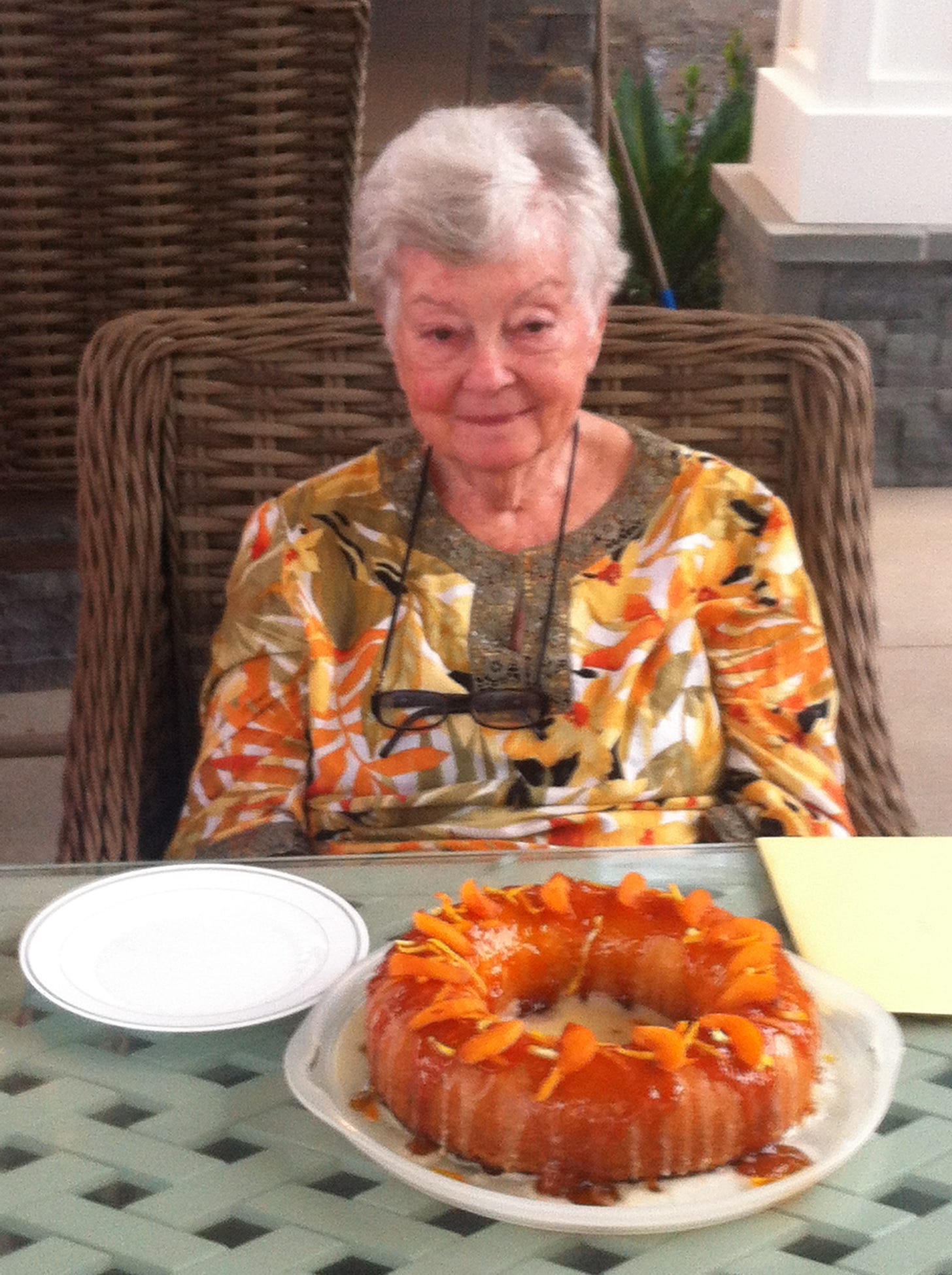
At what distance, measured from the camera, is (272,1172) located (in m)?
0.94

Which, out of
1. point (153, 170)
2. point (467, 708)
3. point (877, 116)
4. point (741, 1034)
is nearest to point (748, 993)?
point (741, 1034)

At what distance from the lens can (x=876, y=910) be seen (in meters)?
1.20

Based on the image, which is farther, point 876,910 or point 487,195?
point 487,195

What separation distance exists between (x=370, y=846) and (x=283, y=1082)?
63cm

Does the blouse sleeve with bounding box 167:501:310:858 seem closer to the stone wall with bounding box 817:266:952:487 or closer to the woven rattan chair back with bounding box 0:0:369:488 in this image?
the woven rattan chair back with bounding box 0:0:369:488

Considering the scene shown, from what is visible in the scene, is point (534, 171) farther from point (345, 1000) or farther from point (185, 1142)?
point (185, 1142)

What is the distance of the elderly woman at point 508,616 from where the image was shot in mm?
1632

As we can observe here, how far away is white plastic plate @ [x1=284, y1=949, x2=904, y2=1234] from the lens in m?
0.88

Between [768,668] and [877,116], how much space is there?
8.72 feet

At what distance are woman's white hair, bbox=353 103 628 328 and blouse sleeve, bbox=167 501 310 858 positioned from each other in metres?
0.32

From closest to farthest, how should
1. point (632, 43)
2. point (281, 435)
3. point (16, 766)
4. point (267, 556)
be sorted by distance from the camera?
→ point (267, 556) → point (281, 435) → point (16, 766) → point (632, 43)

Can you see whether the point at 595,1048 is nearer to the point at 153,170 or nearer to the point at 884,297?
→ the point at 153,170

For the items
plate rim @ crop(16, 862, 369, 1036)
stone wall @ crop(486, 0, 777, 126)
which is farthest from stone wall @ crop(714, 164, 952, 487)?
plate rim @ crop(16, 862, 369, 1036)

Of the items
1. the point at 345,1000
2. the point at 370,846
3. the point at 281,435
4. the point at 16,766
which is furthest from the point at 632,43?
the point at 345,1000
